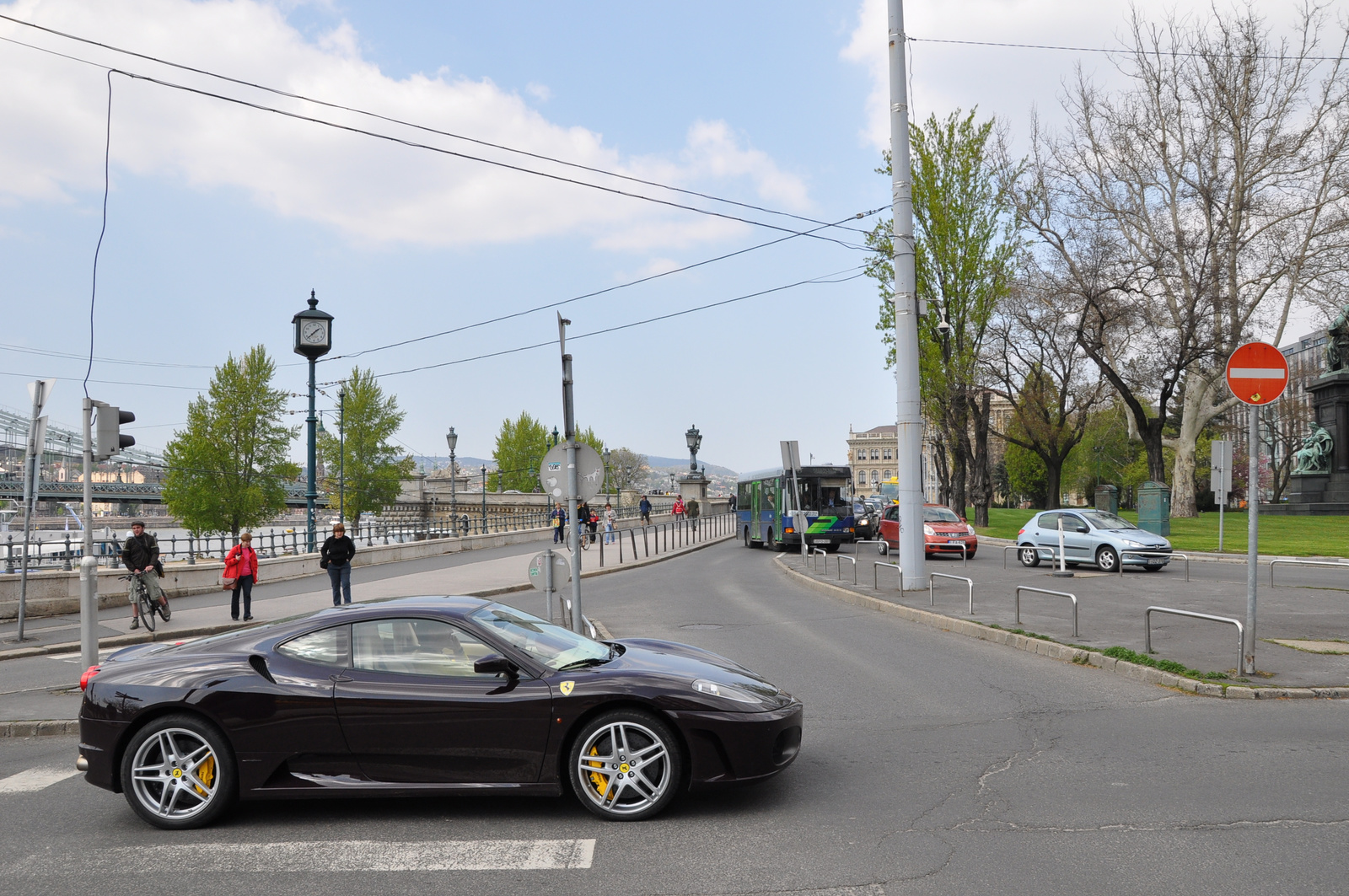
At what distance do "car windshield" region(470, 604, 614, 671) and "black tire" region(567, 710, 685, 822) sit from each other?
0.45 m

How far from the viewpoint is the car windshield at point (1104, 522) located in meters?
22.1

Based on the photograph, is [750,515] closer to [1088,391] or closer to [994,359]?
[994,359]

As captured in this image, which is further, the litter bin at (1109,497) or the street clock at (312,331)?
the litter bin at (1109,497)

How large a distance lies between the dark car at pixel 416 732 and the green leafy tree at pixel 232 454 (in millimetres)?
53360

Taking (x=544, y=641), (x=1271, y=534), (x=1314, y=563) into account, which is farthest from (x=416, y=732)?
(x=1271, y=534)

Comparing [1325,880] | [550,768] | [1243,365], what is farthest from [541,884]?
[1243,365]

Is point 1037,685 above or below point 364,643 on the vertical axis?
below

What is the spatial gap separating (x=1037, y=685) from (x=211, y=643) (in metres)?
7.06

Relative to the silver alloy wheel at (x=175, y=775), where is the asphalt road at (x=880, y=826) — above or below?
below

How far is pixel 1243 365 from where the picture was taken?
29.2ft

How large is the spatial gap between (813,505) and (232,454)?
3660 cm

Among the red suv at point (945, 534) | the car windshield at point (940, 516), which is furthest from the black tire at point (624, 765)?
the car windshield at point (940, 516)

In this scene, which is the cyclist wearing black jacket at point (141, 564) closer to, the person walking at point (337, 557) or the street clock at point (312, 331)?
the person walking at point (337, 557)

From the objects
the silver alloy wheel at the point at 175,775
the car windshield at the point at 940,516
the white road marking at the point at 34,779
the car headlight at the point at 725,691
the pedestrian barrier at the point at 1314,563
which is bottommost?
the pedestrian barrier at the point at 1314,563
